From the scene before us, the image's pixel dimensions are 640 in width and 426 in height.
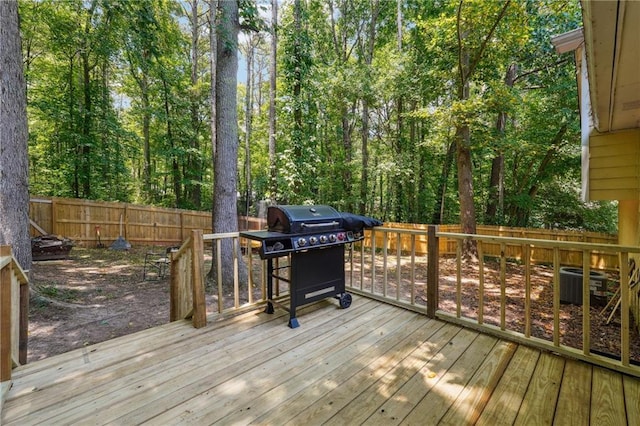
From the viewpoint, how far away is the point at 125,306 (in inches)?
202

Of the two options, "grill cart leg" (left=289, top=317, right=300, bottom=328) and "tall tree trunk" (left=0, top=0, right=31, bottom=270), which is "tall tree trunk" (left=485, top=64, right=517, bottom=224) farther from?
"tall tree trunk" (left=0, top=0, right=31, bottom=270)

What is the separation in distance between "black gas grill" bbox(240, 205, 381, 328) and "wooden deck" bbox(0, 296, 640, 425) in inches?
18.0

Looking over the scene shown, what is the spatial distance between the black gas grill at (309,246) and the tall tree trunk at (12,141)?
3832 mm

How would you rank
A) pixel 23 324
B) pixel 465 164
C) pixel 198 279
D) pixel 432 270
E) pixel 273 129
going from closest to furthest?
1. pixel 23 324
2. pixel 198 279
3. pixel 432 270
4. pixel 465 164
5. pixel 273 129

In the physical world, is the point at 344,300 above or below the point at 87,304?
above

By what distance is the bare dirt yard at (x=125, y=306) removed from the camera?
386 cm

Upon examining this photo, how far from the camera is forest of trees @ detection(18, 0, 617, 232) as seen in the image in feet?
22.0

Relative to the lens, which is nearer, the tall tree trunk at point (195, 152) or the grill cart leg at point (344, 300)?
the grill cart leg at point (344, 300)

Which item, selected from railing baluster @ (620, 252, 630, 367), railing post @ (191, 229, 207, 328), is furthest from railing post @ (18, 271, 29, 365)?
railing baluster @ (620, 252, 630, 367)

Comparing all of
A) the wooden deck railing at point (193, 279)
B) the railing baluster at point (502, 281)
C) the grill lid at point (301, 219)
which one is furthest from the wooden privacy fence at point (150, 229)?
the wooden deck railing at point (193, 279)

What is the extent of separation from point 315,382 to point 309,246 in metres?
1.22

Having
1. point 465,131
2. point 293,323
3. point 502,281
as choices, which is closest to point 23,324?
point 293,323

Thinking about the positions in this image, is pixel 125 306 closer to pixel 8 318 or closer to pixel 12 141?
pixel 12 141

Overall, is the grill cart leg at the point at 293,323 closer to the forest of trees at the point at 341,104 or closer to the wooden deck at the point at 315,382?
the wooden deck at the point at 315,382
